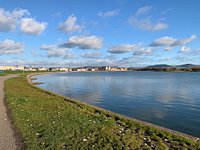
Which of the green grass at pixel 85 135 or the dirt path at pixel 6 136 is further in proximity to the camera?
the green grass at pixel 85 135

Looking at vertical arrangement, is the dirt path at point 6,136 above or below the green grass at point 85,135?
above

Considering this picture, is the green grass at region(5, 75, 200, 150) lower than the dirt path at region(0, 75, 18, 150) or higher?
lower

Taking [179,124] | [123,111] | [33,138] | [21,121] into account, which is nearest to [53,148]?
[33,138]

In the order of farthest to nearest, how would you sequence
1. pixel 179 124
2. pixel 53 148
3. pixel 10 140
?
1. pixel 179 124
2. pixel 10 140
3. pixel 53 148

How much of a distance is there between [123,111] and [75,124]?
11.4 meters

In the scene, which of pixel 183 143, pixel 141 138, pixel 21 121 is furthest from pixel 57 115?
pixel 183 143

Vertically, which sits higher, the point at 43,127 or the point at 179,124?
the point at 43,127

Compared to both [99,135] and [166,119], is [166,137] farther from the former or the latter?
[166,119]

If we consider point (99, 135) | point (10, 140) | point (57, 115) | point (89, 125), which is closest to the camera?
point (10, 140)

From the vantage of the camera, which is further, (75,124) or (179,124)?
(179,124)

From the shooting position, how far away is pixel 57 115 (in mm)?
16719

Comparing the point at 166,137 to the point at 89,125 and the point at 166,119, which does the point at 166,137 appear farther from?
the point at 166,119

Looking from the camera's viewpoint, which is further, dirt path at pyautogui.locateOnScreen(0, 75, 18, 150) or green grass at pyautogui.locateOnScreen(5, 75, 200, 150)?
green grass at pyautogui.locateOnScreen(5, 75, 200, 150)

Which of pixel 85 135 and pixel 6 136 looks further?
pixel 85 135
